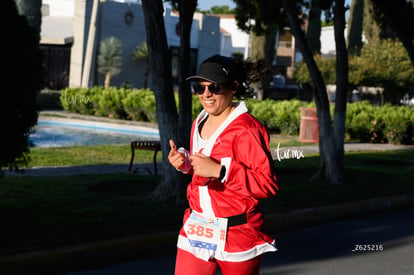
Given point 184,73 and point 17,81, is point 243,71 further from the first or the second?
point 184,73

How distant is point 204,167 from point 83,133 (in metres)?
23.0

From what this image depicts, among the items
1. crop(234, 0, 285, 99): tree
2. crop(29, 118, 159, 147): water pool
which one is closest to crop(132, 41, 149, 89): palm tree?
crop(29, 118, 159, 147): water pool

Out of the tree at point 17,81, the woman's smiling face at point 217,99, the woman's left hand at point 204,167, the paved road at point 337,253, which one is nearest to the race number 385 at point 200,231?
the woman's left hand at point 204,167

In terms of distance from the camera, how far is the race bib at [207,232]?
4035mm

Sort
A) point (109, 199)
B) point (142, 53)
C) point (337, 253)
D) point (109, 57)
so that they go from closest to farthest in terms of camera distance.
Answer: point (337, 253) → point (109, 199) → point (109, 57) → point (142, 53)

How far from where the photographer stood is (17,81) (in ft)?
24.8

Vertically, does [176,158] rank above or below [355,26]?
below

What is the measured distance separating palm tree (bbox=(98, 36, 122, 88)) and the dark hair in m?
39.9

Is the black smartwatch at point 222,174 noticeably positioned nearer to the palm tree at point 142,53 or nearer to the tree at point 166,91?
the tree at point 166,91

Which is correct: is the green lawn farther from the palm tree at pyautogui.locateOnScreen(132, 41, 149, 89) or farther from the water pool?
the palm tree at pyautogui.locateOnScreen(132, 41, 149, 89)

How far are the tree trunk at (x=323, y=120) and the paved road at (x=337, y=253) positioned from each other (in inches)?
104

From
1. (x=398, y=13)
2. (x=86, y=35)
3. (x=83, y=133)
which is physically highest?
(x=86, y=35)

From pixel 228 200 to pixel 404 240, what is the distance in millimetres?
5848

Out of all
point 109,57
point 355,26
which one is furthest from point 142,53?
point 355,26
